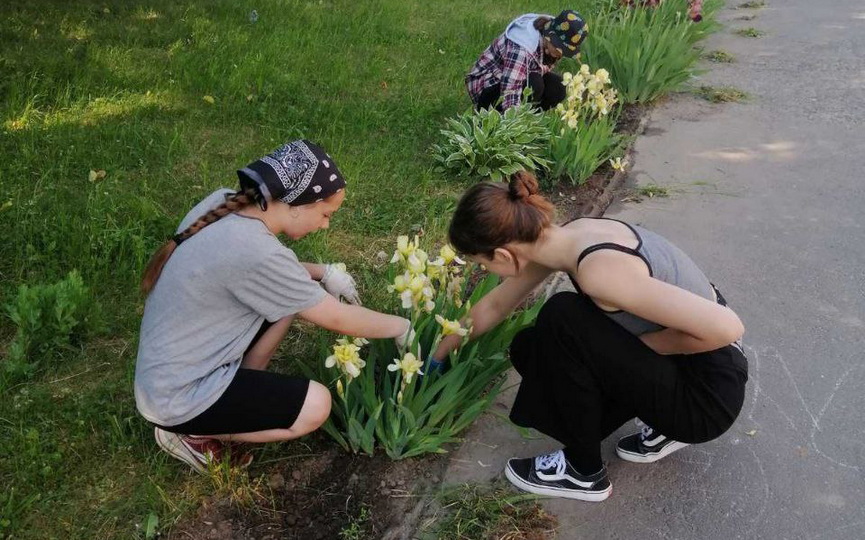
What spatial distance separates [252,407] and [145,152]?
7.92 feet

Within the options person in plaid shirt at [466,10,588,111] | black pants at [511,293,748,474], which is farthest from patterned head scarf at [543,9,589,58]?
black pants at [511,293,748,474]

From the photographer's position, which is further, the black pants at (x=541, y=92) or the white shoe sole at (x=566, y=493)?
the black pants at (x=541, y=92)

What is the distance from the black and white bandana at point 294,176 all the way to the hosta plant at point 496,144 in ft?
6.95

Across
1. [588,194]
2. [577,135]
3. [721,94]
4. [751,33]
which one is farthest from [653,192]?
[751,33]

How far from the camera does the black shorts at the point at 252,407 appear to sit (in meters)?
2.02

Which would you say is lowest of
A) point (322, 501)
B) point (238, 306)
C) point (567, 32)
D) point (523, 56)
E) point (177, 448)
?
point (322, 501)

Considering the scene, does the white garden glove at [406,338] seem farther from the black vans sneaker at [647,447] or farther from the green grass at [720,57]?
the green grass at [720,57]

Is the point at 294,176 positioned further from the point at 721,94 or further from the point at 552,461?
the point at 721,94

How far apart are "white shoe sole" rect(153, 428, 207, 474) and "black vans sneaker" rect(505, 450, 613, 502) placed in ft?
3.19

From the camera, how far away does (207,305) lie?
194cm

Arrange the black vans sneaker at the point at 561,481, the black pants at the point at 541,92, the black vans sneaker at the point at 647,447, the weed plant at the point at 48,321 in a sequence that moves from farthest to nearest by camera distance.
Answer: the black pants at the point at 541,92 → the weed plant at the point at 48,321 → the black vans sneaker at the point at 647,447 → the black vans sneaker at the point at 561,481

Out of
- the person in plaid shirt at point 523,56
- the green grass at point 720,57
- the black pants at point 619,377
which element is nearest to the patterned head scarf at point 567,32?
the person in plaid shirt at point 523,56

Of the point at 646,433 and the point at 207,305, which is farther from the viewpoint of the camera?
the point at 646,433

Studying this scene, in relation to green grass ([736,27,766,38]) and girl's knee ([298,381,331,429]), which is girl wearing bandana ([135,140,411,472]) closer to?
girl's knee ([298,381,331,429])
